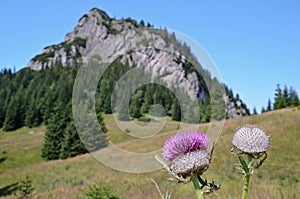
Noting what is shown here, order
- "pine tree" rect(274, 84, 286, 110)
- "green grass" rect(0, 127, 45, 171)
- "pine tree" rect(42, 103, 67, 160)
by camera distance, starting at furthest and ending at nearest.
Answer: "pine tree" rect(274, 84, 286, 110) → "pine tree" rect(42, 103, 67, 160) → "green grass" rect(0, 127, 45, 171)

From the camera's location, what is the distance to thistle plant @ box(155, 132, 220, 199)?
1934mm

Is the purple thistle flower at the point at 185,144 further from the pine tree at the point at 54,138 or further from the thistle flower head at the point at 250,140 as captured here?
the pine tree at the point at 54,138

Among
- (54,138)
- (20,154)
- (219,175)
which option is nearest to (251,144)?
(219,175)

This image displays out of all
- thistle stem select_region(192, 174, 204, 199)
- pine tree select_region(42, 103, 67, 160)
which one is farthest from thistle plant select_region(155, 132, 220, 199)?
pine tree select_region(42, 103, 67, 160)

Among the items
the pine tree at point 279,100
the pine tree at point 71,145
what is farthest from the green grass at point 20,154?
the pine tree at point 279,100

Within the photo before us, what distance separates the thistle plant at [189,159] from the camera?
1.93m

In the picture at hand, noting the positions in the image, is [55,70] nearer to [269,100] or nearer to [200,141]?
[269,100]

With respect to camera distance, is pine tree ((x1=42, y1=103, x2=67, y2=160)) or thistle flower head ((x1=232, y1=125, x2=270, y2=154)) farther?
pine tree ((x1=42, y1=103, x2=67, y2=160))

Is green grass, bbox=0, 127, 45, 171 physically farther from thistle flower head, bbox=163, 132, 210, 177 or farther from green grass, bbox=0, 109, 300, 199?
thistle flower head, bbox=163, 132, 210, 177

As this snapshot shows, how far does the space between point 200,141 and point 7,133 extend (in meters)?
87.5

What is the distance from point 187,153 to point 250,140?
1.36 feet

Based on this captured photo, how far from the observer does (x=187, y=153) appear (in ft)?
6.86

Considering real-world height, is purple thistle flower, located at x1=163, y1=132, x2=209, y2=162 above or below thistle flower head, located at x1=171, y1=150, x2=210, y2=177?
above

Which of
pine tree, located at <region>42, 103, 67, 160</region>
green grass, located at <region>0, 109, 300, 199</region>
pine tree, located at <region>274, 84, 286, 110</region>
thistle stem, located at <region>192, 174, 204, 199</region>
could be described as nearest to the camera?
thistle stem, located at <region>192, 174, 204, 199</region>
